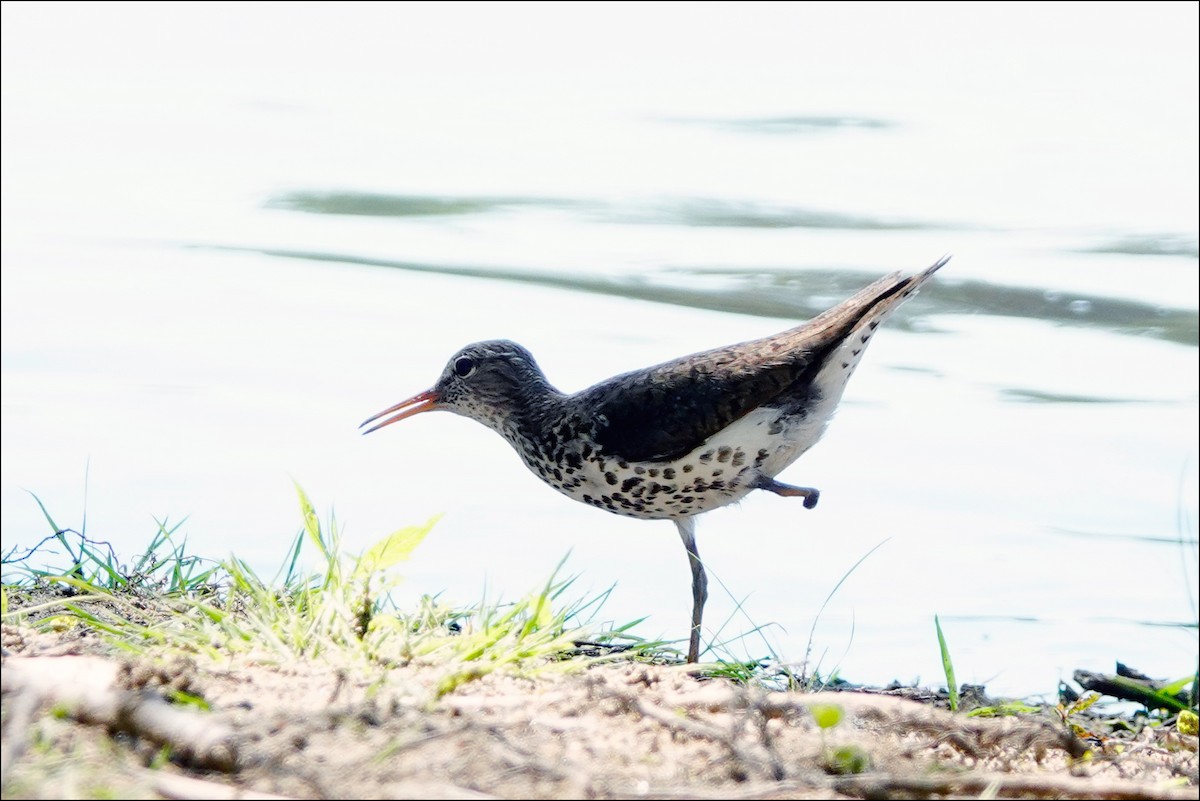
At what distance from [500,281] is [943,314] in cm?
346

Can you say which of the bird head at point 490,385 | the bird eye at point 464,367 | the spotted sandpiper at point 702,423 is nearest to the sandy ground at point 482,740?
the spotted sandpiper at point 702,423

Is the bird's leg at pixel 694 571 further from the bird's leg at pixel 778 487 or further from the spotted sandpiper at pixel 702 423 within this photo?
the bird's leg at pixel 778 487

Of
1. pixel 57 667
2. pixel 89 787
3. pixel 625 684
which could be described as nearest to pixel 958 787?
pixel 625 684

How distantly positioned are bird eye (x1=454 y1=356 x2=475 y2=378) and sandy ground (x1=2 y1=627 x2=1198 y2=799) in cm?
282

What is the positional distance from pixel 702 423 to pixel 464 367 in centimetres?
135

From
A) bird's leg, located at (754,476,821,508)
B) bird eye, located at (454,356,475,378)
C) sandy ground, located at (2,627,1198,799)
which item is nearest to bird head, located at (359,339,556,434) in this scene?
bird eye, located at (454,356,475,378)

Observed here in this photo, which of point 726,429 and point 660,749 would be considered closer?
point 660,749

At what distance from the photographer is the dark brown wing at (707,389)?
244 inches

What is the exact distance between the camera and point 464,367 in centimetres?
705

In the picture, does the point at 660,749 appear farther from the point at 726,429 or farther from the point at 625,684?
the point at 726,429

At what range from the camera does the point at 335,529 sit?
4914mm

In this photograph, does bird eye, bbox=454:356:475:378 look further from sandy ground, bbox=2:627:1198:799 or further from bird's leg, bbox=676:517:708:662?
sandy ground, bbox=2:627:1198:799

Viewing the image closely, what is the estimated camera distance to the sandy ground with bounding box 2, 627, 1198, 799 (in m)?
3.25

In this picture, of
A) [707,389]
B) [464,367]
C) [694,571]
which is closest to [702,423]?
[707,389]
